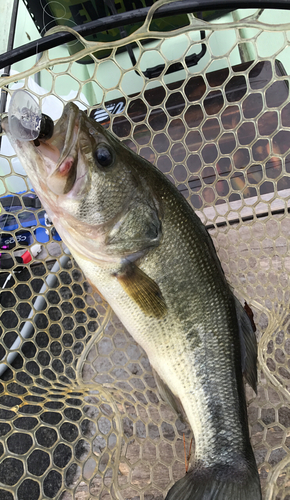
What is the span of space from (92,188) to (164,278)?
0.41 m

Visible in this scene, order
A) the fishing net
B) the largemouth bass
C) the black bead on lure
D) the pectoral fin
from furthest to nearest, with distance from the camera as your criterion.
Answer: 1. the fishing net
2. the pectoral fin
3. the largemouth bass
4. the black bead on lure

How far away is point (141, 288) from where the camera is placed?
117cm

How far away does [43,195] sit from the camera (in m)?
1.07

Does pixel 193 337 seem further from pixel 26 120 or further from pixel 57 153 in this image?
pixel 26 120

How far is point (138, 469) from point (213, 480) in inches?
17.5

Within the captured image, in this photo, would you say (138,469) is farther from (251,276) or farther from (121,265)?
(251,276)

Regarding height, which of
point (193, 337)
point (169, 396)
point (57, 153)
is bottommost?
point (169, 396)

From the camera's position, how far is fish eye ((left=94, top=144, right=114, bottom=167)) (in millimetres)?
1062

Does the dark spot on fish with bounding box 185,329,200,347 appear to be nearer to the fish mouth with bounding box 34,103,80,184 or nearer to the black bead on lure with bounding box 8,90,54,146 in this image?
the fish mouth with bounding box 34,103,80,184

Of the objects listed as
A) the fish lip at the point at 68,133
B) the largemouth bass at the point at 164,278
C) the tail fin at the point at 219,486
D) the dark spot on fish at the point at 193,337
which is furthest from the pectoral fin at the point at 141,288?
the tail fin at the point at 219,486

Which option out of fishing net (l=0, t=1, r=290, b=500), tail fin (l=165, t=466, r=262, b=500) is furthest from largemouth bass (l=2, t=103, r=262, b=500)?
fishing net (l=0, t=1, r=290, b=500)

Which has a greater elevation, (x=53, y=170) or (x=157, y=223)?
(x=53, y=170)

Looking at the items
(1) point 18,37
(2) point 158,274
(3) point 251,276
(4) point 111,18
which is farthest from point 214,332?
(1) point 18,37

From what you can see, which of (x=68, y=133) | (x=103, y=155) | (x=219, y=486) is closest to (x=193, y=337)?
(x=219, y=486)
